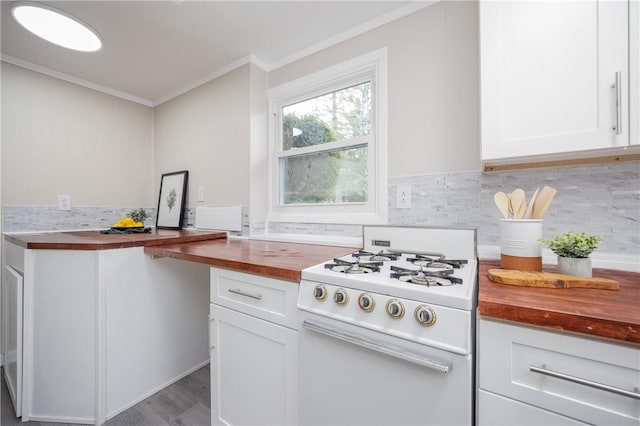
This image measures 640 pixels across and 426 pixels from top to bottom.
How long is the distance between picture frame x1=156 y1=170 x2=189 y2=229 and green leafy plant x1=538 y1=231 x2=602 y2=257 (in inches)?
102

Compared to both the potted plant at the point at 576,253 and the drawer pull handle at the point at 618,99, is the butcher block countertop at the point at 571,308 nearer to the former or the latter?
the potted plant at the point at 576,253

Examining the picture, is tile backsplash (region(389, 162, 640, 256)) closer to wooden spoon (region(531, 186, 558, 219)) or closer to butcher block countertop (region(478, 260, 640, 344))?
wooden spoon (region(531, 186, 558, 219))

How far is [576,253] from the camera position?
0.88m

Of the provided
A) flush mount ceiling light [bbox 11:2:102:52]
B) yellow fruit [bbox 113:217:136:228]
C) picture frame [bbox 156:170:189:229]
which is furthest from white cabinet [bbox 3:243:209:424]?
flush mount ceiling light [bbox 11:2:102:52]

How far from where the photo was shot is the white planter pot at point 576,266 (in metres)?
0.85

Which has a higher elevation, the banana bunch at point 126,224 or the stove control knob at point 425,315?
the banana bunch at point 126,224

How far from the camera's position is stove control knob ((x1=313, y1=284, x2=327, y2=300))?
0.91 metres

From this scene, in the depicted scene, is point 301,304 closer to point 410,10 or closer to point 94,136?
point 410,10

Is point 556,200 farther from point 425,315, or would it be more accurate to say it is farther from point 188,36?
point 188,36

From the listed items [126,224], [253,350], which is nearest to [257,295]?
[253,350]

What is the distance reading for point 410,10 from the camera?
1491 mm

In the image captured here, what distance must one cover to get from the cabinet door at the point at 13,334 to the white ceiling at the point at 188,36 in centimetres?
153

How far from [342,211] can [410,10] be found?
1.24 m

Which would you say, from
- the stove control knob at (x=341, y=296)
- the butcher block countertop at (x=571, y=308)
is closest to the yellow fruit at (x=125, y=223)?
the stove control knob at (x=341, y=296)
